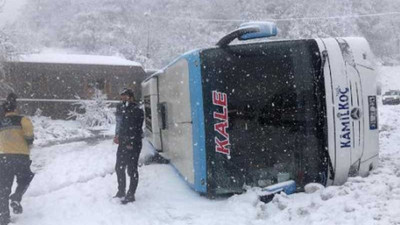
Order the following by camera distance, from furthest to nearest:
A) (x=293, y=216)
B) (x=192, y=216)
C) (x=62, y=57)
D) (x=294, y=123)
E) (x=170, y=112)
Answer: (x=62, y=57) → (x=170, y=112) → (x=294, y=123) → (x=192, y=216) → (x=293, y=216)

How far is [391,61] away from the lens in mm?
46406

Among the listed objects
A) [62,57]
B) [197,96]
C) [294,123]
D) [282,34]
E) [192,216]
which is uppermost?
[282,34]

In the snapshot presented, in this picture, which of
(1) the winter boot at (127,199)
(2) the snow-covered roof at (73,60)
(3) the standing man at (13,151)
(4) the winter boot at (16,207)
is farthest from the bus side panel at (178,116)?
(2) the snow-covered roof at (73,60)

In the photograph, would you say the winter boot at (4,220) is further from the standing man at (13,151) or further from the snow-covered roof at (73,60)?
the snow-covered roof at (73,60)

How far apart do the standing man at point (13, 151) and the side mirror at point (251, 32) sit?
2687mm

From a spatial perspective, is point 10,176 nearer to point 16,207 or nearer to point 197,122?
point 16,207

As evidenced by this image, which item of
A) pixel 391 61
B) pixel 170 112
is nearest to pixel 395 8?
pixel 391 61

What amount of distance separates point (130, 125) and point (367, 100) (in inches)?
126

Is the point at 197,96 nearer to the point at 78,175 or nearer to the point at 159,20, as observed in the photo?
the point at 78,175

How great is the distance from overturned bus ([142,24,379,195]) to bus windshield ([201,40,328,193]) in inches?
0.5

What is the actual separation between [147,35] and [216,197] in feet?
132

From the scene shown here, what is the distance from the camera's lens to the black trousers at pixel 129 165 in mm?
5883

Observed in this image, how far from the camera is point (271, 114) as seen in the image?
5.49 meters

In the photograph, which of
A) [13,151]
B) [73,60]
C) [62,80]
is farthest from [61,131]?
[13,151]
